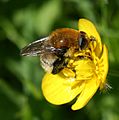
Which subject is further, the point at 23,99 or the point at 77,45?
the point at 23,99

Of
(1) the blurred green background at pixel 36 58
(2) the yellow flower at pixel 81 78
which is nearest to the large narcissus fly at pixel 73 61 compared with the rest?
(2) the yellow flower at pixel 81 78

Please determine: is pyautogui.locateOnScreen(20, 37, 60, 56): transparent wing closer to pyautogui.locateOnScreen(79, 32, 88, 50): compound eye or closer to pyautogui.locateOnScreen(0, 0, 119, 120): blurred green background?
pyautogui.locateOnScreen(79, 32, 88, 50): compound eye

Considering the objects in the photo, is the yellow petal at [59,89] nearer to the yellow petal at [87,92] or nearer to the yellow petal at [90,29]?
the yellow petal at [87,92]

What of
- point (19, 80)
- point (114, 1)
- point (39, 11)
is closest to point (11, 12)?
point (39, 11)

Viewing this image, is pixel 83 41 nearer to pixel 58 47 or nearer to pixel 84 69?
pixel 58 47

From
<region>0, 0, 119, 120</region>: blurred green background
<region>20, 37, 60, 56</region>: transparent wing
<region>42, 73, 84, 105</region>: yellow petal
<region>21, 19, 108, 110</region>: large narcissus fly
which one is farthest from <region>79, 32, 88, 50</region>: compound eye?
<region>0, 0, 119, 120</region>: blurred green background

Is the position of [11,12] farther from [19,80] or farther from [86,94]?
[86,94]
